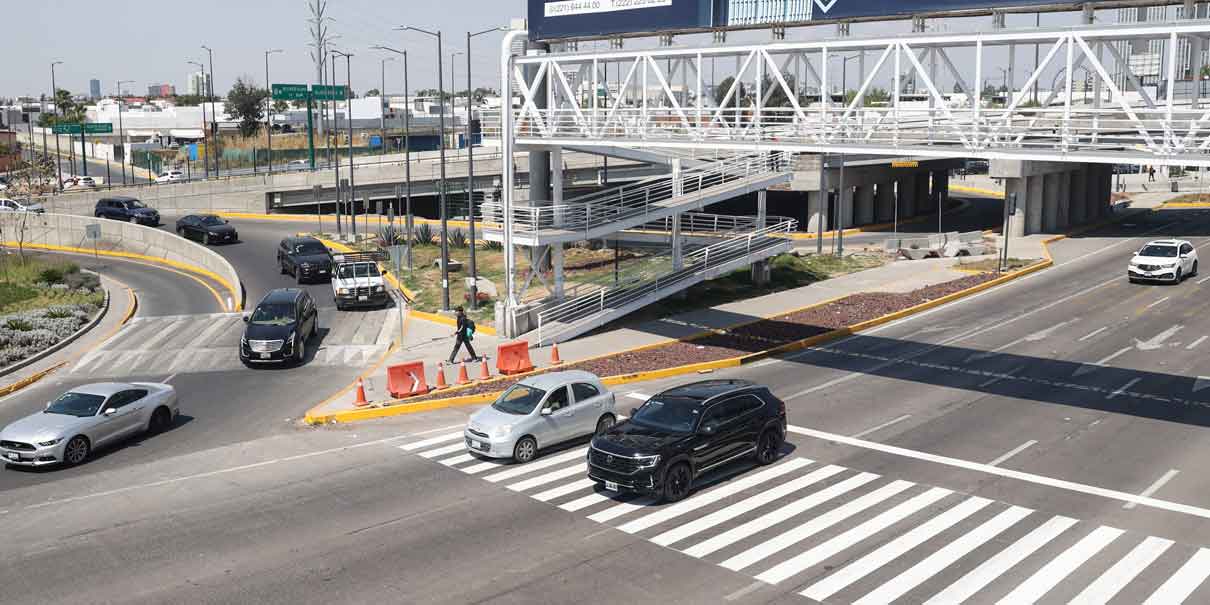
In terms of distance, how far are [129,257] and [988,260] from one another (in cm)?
4201

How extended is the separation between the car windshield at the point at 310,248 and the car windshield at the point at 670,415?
93.4ft

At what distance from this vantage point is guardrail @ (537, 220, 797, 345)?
32125mm

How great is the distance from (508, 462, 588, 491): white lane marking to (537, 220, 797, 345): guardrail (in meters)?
11.2

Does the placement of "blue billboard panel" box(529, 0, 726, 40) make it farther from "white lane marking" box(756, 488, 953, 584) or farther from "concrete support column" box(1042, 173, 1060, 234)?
"concrete support column" box(1042, 173, 1060, 234)

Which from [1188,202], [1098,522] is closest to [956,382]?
[1098,522]

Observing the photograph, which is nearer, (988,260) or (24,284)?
(24,284)

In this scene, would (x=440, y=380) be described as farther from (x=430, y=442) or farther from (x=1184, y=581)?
(x=1184, y=581)

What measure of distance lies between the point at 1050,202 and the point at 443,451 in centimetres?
4569

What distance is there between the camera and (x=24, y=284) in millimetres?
41375

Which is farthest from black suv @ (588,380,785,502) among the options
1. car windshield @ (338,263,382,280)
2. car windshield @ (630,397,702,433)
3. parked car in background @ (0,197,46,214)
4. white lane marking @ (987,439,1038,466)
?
parked car in background @ (0,197,46,214)

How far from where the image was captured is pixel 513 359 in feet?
89.7

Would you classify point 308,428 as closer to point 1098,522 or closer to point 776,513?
point 776,513

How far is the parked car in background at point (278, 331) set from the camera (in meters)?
28.9

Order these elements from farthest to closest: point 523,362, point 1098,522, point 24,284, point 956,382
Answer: point 24,284 < point 523,362 < point 956,382 < point 1098,522
